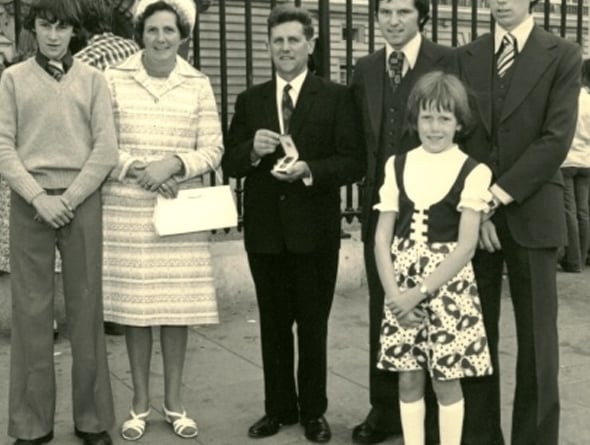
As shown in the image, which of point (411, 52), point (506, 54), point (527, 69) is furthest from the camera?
point (411, 52)

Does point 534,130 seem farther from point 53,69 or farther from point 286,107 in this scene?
point 53,69

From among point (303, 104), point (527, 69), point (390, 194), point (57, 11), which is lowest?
point (390, 194)

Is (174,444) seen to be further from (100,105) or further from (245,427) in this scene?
(100,105)

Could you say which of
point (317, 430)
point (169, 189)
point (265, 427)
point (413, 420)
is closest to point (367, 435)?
point (317, 430)

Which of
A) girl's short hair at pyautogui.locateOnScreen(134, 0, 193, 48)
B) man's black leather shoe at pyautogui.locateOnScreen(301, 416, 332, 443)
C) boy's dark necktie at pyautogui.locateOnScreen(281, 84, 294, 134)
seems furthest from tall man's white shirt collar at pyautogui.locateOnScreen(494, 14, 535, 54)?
man's black leather shoe at pyautogui.locateOnScreen(301, 416, 332, 443)

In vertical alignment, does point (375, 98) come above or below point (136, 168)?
above

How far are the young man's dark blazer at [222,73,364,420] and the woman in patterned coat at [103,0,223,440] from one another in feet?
0.73

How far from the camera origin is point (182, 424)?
4.48 meters

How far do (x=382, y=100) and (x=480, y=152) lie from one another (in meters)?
0.61

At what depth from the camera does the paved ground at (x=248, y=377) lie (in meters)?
4.53

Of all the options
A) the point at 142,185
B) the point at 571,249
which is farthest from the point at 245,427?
the point at 571,249

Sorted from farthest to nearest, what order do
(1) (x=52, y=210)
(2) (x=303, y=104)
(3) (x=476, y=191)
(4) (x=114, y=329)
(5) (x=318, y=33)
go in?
1. (5) (x=318, y=33)
2. (4) (x=114, y=329)
3. (2) (x=303, y=104)
4. (1) (x=52, y=210)
5. (3) (x=476, y=191)

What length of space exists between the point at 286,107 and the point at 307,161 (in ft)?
0.97

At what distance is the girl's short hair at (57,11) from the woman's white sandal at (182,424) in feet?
6.17
